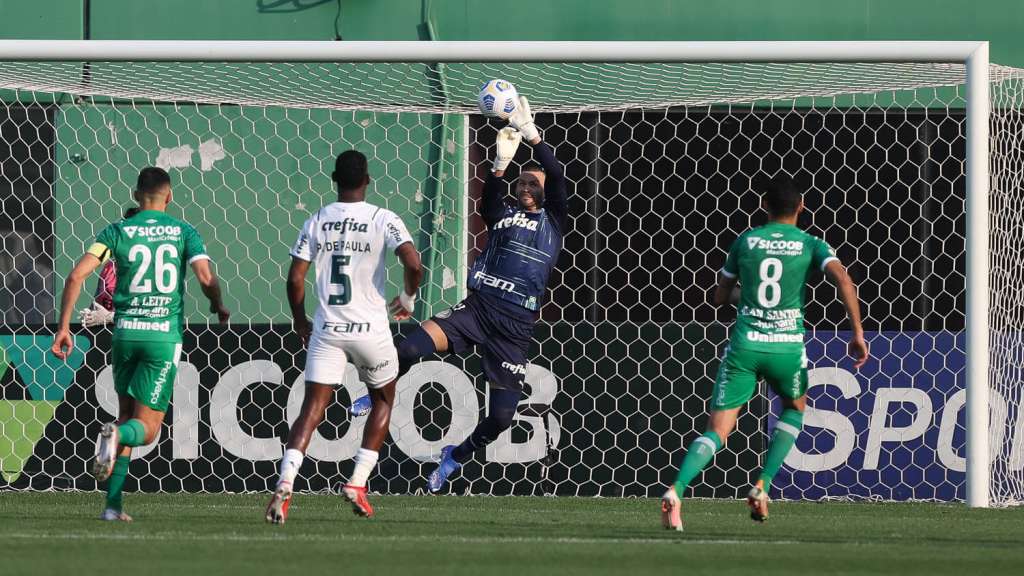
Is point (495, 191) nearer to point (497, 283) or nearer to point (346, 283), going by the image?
point (497, 283)

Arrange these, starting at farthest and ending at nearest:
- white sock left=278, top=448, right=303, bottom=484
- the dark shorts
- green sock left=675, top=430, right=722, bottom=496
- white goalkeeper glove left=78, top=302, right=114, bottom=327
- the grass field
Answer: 1. white goalkeeper glove left=78, top=302, right=114, bottom=327
2. the dark shorts
3. green sock left=675, top=430, right=722, bottom=496
4. white sock left=278, top=448, right=303, bottom=484
5. the grass field

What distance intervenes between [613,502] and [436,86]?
10.6 feet

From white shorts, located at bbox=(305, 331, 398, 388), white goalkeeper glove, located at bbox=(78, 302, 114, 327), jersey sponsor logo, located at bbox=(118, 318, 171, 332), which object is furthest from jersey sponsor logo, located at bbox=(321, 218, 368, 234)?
white goalkeeper glove, located at bbox=(78, 302, 114, 327)

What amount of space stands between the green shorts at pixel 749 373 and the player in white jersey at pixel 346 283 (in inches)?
55.8

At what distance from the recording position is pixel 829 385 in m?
9.30

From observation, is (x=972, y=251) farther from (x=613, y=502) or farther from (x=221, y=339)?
(x=221, y=339)

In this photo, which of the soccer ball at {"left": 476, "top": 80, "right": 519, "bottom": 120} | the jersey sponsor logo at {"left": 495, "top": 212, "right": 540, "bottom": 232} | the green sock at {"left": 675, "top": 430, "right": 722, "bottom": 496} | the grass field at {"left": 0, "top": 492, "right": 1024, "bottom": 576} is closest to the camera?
the grass field at {"left": 0, "top": 492, "right": 1024, "bottom": 576}

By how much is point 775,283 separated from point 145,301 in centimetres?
277

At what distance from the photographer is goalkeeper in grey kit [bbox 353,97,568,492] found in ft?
27.2

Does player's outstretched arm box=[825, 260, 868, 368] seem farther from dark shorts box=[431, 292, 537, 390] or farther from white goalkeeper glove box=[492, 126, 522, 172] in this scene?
dark shorts box=[431, 292, 537, 390]

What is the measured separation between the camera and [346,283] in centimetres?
684

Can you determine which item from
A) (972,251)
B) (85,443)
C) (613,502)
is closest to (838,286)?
(972,251)

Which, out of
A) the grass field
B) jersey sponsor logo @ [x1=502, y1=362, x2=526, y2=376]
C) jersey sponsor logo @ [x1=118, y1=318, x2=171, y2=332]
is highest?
jersey sponsor logo @ [x1=118, y1=318, x2=171, y2=332]

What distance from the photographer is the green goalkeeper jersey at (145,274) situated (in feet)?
22.6
